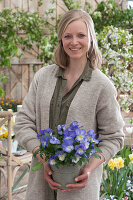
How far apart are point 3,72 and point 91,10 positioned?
2.36 meters

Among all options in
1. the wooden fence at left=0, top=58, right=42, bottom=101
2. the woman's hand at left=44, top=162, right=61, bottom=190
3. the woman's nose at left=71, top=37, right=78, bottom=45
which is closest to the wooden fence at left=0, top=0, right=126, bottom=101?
the wooden fence at left=0, top=58, right=42, bottom=101

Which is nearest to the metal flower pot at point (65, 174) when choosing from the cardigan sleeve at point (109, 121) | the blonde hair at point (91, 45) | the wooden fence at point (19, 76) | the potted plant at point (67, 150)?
the potted plant at point (67, 150)

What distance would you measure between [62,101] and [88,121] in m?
0.12

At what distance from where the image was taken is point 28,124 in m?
0.93

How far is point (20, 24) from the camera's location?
5.25m

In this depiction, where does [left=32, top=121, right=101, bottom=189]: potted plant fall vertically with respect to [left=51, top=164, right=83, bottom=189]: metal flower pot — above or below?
above

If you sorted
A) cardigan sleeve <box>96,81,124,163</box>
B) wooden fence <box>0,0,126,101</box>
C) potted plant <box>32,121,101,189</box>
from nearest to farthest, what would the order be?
potted plant <box>32,121,101,189</box> → cardigan sleeve <box>96,81,124,163</box> → wooden fence <box>0,0,126,101</box>

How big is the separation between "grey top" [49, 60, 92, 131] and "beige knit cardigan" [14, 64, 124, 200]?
0.02 metres

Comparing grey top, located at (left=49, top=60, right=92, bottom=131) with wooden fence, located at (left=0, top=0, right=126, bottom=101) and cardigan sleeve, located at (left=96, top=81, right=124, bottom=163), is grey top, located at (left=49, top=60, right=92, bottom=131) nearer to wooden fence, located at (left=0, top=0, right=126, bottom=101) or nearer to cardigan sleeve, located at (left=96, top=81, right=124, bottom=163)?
cardigan sleeve, located at (left=96, top=81, right=124, bottom=163)

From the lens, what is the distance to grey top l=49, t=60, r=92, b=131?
911 mm

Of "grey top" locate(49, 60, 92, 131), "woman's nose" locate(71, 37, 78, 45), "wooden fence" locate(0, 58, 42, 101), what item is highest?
"woman's nose" locate(71, 37, 78, 45)

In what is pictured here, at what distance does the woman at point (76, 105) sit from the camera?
878 millimetres

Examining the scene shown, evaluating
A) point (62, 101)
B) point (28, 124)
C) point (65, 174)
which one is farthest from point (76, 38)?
point (65, 174)

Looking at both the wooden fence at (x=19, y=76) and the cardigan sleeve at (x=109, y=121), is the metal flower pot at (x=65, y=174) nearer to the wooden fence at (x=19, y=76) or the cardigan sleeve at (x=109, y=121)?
the cardigan sleeve at (x=109, y=121)
